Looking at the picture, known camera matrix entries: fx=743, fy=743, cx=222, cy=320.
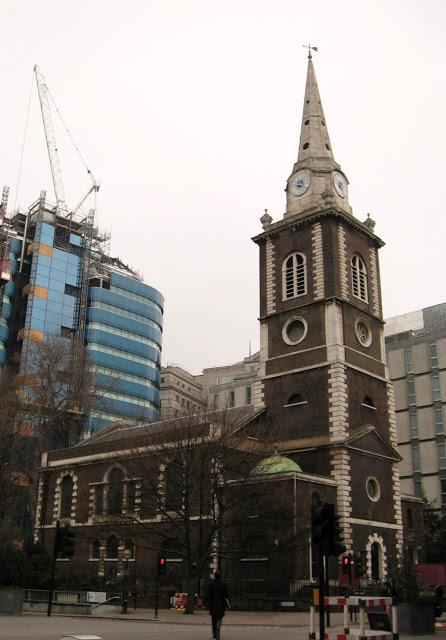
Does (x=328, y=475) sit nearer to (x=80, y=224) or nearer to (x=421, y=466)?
(x=421, y=466)

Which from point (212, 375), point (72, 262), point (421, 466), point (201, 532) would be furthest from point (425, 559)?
point (212, 375)

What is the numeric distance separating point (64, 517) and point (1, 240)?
212 feet

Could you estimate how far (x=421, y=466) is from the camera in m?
75.0

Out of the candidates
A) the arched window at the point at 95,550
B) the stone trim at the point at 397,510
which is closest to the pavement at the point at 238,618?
the stone trim at the point at 397,510

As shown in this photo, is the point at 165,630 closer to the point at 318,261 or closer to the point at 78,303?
the point at 318,261

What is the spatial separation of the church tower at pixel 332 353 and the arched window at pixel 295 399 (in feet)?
0.22

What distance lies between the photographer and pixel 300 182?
52219 millimetres

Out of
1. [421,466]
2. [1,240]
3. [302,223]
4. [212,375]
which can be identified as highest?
[1,240]

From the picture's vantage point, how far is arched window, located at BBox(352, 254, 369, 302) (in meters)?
48.2

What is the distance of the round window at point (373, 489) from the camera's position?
42.8m

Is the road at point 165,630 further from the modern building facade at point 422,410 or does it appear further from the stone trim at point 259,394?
the modern building facade at point 422,410

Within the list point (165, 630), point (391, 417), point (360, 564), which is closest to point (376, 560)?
point (360, 564)

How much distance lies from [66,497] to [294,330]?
787 inches

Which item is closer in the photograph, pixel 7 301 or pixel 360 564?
pixel 360 564
